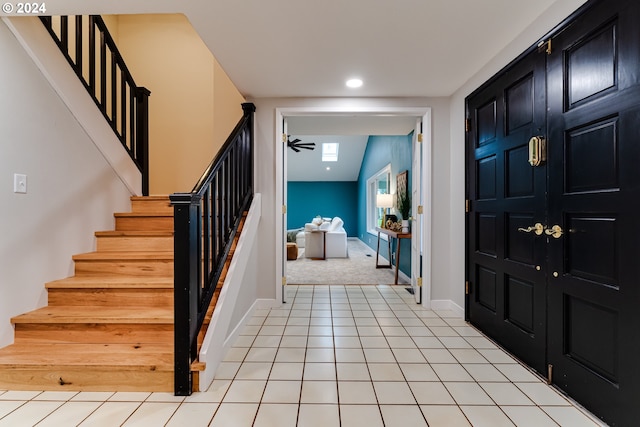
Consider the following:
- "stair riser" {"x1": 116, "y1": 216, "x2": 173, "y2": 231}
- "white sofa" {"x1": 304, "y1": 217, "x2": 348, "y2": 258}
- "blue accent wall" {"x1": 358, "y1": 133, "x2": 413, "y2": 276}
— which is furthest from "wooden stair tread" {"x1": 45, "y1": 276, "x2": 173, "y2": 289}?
"white sofa" {"x1": 304, "y1": 217, "x2": 348, "y2": 258}

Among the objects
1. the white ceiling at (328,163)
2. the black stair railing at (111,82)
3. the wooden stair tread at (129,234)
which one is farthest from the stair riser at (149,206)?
the white ceiling at (328,163)

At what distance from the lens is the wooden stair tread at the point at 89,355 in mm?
1726

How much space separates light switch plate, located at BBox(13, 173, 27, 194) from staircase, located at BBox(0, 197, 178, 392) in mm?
615

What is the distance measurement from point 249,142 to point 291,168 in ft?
26.3

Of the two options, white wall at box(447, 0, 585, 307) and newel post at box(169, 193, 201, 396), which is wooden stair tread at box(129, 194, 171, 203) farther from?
white wall at box(447, 0, 585, 307)

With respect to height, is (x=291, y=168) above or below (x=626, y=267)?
above

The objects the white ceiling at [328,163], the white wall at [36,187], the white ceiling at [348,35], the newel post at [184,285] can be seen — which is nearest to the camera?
the newel post at [184,285]

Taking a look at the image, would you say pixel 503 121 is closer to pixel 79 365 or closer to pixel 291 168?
pixel 79 365

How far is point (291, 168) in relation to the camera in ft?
36.6

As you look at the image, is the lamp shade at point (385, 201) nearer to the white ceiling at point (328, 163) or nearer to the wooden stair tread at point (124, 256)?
the wooden stair tread at point (124, 256)

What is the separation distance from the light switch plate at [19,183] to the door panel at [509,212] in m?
3.26

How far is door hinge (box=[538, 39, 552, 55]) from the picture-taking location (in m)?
1.85

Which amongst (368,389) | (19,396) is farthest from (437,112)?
(19,396)

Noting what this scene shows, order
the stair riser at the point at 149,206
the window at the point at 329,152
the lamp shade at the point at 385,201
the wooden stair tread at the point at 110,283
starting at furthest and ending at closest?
the window at the point at 329,152 → the lamp shade at the point at 385,201 → the stair riser at the point at 149,206 → the wooden stair tread at the point at 110,283
